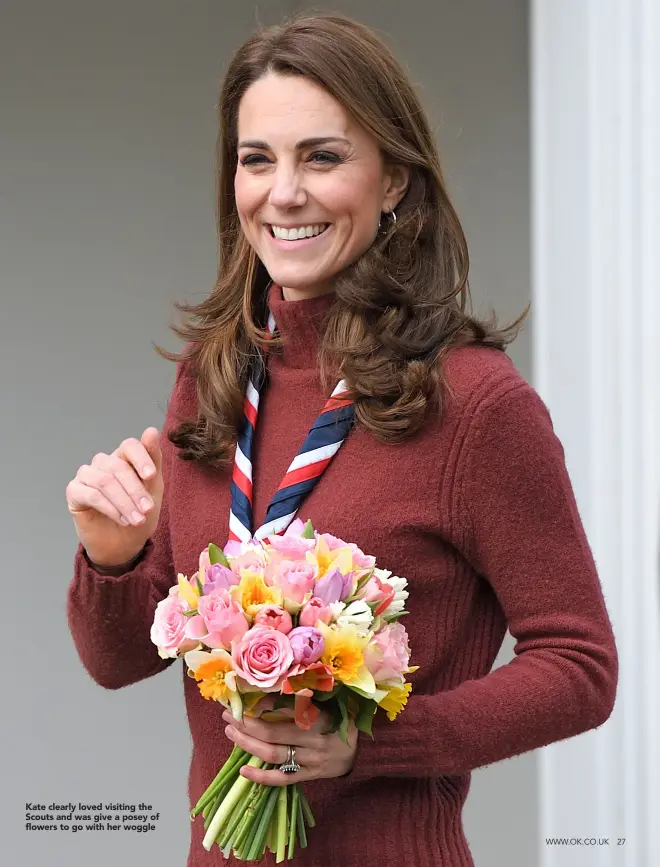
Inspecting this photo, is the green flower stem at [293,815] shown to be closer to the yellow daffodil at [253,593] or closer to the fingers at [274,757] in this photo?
the fingers at [274,757]

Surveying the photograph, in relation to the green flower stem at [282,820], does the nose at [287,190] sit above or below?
above

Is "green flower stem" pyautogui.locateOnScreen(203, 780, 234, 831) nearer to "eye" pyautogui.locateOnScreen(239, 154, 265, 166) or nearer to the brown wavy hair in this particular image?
the brown wavy hair

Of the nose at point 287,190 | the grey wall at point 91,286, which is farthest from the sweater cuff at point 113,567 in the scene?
the grey wall at point 91,286

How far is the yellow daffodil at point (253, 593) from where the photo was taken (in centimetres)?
143

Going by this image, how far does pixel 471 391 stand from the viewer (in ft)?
5.53

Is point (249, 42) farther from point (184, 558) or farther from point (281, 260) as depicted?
point (184, 558)

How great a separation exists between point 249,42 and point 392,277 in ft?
1.31

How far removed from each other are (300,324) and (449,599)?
45 cm

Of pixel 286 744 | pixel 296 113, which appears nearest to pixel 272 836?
pixel 286 744

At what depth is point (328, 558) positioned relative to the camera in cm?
148

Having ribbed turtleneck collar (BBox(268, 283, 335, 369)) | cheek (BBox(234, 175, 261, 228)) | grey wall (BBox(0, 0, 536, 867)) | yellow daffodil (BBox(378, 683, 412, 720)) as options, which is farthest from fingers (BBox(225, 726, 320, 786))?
grey wall (BBox(0, 0, 536, 867))

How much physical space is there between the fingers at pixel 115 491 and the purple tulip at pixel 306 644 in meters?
0.38

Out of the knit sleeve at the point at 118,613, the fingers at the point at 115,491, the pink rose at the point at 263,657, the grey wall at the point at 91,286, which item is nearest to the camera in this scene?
the pink rose at the point at 263,657

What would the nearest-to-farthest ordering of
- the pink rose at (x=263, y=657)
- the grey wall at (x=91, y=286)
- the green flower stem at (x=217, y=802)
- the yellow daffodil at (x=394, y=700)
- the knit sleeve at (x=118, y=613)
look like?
1. the pink rose at (x=263, y=657)
2. the yellow daffodil at (x=394, y=700)
3. the green flower stem at (x=217, y=802)
4. the knit sleeve at (x=118, y=613)
5. the grey wall at (x=91, y=286)
